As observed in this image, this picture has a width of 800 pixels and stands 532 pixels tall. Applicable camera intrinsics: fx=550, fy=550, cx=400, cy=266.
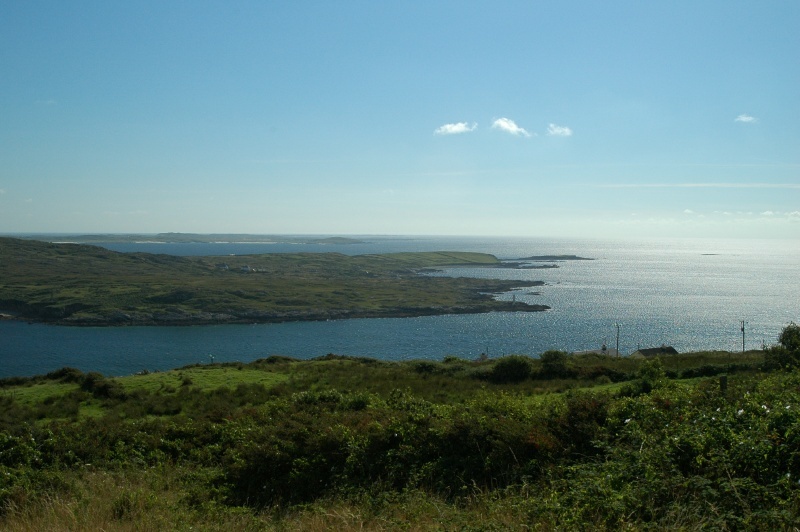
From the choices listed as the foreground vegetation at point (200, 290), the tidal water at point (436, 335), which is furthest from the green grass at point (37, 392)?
the foreground vegetation at point (200, 290)

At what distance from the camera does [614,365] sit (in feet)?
88.2

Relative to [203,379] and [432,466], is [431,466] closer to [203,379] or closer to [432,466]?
[432,466]

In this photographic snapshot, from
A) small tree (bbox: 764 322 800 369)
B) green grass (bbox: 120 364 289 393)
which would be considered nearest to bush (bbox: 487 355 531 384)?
small tree (bbox: 764 322 800 369)

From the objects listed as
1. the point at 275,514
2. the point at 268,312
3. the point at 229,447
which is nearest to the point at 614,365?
the point at 229,447

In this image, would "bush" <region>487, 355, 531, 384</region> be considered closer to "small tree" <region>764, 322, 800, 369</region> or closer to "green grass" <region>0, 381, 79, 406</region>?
"small tree" <region>764, 322, 800, 369</region>

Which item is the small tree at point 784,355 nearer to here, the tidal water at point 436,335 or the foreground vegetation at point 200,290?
the tidal water at point 436,335

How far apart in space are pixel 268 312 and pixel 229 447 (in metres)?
77.9

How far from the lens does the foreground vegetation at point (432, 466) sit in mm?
5656

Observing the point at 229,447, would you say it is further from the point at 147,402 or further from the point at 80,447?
the point at 147,402

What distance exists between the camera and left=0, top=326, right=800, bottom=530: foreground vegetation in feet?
18.6

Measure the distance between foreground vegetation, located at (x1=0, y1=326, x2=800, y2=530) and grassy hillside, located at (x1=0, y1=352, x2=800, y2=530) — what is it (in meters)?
0.03

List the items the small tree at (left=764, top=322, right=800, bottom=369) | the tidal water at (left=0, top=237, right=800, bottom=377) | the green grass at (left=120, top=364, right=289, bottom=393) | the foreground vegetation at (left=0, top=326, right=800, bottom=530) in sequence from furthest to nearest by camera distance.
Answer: the tidal water at (left=0, top=237, right=800, bottom=377) < the green grass at (left=120, top=364, right=289, bottom=393) < the small tree at (left=764, top=322, right=800, bottom=369) < the foreground vegetation at (left=0, top=326, right=800, bottom=530)

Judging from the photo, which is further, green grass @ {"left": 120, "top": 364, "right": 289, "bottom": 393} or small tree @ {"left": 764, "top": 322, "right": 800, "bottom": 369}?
green grass @ {"left": 120, "top": 364, "right": 289, "bottom": 393}

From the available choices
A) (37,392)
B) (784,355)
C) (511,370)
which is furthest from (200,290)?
(784,355)
